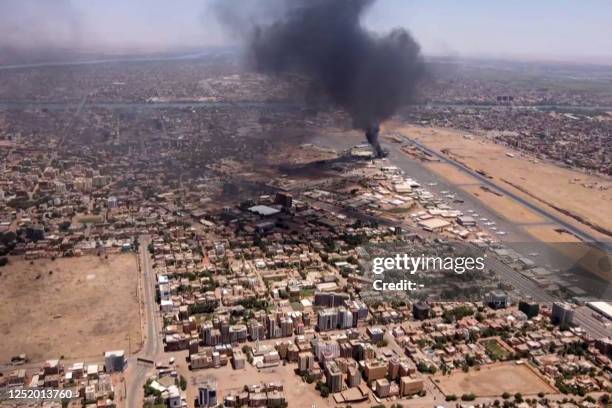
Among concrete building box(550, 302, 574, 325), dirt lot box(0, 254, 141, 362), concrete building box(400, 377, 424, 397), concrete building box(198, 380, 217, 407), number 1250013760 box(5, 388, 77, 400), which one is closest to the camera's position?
concrete building box(198, 380, 217, 407)

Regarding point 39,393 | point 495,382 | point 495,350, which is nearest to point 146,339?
point 39,393

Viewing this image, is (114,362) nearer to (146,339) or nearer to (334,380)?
(146,339)

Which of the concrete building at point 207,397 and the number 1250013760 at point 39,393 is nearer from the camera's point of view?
the concrete building at point 207,397

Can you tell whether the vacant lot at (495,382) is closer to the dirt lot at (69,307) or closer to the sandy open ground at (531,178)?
the dirt lot at (69,307)

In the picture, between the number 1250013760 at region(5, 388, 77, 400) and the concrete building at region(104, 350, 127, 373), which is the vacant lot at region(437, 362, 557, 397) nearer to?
the concrete building at region(104, 350, 127, 373)

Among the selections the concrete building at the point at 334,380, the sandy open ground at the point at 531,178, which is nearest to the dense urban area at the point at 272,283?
the concrete building at the point at 334,380

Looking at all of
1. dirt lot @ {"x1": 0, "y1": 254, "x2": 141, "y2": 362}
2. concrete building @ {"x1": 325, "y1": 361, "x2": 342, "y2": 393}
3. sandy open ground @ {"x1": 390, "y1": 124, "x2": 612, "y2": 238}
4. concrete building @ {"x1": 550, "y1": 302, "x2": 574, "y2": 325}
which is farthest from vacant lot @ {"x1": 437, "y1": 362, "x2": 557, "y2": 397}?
sandy open ground @ {"x1": 390, "y1": 124, "x2": 612, "y2": 238}
